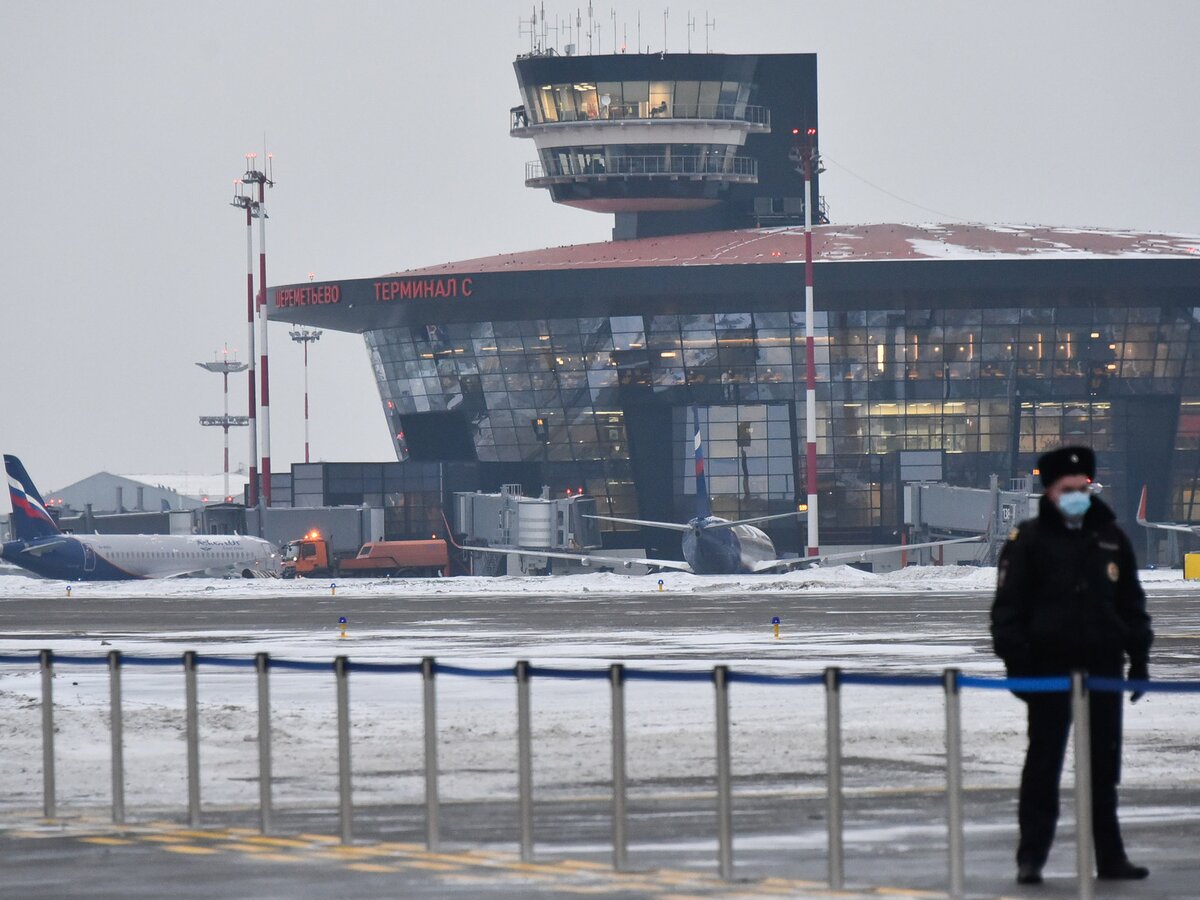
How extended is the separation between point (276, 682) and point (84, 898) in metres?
15.1

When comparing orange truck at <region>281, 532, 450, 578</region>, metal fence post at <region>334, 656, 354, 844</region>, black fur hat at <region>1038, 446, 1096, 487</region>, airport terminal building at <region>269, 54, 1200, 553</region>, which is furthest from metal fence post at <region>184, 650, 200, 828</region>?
airport terminal building at <region>269, 54, 1200, 553</region>

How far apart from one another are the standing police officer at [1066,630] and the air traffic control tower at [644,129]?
320 feet

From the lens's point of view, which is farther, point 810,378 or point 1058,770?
point 810,378

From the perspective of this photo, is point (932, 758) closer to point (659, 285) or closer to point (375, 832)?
point (375, 832)

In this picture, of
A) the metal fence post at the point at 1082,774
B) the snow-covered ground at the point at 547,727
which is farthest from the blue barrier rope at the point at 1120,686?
the snow-covered ground at the point at 547,727

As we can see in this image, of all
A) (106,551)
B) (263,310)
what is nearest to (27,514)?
(106,551)

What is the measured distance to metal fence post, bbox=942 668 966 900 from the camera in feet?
33.6

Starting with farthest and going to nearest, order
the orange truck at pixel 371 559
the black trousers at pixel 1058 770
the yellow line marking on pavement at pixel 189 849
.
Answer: the orange truck at pixel 371 559
the yellow line marking on pavement at pixel 189 849
the black trousers at pixel 1058 770

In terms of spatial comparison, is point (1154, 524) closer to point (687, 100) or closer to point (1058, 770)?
point (687, 100)

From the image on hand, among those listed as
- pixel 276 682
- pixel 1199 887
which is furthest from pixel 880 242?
pixel 1199 887

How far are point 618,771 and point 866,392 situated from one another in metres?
86.3

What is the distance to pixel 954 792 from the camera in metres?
10.4

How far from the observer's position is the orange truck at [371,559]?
90938 mm

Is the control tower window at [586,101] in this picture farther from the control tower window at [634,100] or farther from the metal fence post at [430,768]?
the metal fence post at [430,768]
